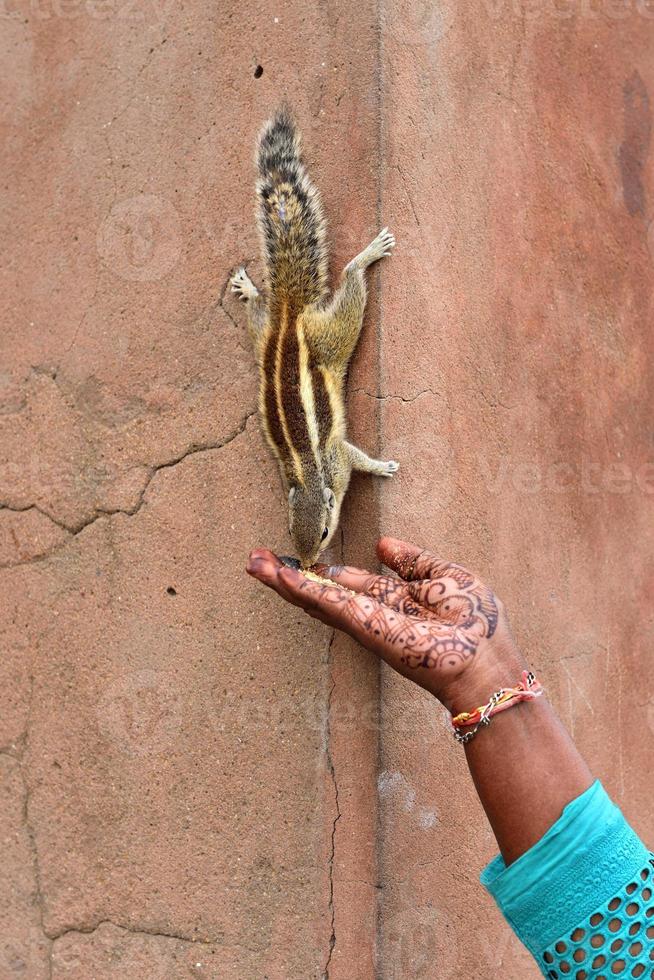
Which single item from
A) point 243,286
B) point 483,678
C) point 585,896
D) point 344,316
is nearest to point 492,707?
point 483,678

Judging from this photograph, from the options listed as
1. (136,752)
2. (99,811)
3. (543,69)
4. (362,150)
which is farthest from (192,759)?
Answer: (543,69)

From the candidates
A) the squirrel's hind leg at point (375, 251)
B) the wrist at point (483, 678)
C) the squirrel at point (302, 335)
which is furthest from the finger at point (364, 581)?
the squirrel's hind leg at point (375, 251)

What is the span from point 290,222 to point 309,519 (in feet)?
2.87

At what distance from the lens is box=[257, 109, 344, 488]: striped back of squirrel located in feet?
7.88

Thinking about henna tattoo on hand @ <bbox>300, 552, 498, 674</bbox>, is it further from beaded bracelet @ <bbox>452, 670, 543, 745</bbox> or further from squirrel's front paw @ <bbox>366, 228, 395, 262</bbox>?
squirrel's front paw @ <bbox>366, 228, 395, 262</bbox>

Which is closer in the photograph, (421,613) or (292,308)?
(421,613)

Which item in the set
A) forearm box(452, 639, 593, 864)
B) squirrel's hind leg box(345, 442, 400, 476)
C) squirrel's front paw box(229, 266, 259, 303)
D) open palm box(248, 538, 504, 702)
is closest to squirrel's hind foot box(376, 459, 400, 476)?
squirrel's hind leg box(345, 442, 400, 476)

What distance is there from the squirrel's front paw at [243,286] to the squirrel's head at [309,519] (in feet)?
2.06

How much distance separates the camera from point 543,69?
9.85 feet

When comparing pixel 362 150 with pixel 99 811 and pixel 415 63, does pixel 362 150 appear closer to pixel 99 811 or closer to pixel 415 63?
pixel 415 63

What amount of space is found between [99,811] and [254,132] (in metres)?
2.13

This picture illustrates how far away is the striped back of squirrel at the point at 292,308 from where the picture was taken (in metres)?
2.40

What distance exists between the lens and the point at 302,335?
246 cm

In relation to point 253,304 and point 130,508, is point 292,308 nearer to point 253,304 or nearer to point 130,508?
point 253,304
